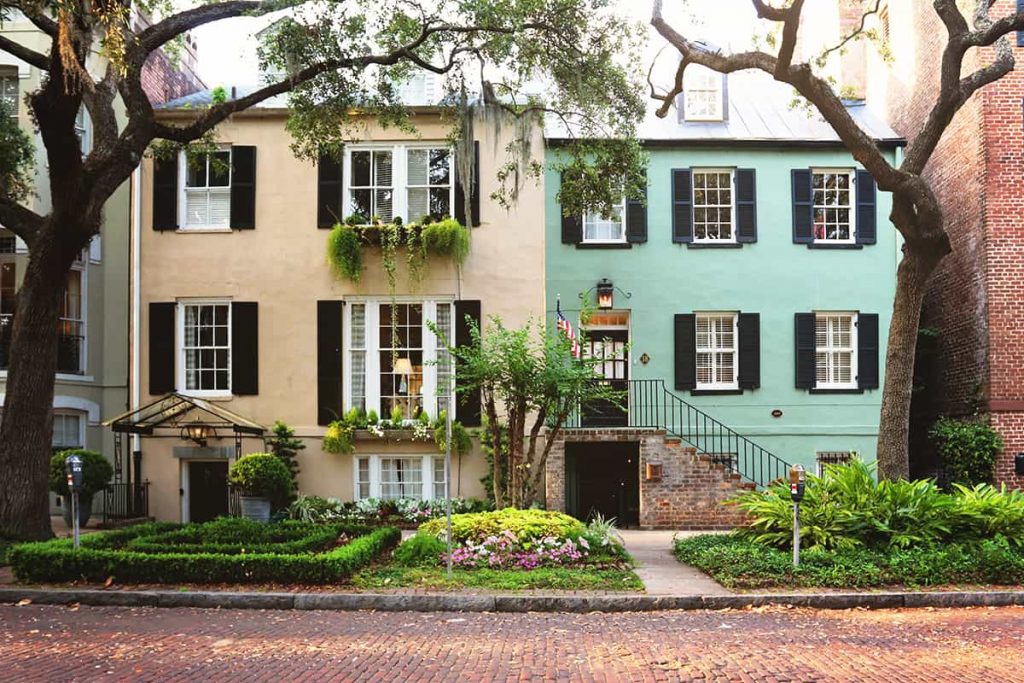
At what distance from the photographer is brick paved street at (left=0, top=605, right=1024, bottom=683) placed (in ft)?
22.8

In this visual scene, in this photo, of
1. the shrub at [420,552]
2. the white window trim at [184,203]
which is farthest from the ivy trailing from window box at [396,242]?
the shrub at [420,552]

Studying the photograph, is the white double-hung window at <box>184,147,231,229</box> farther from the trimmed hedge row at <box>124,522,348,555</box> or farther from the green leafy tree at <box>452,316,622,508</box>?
the green leafy tree at <box>452,316,622,508</box>

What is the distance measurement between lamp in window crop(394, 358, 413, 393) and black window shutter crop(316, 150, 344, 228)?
9.50ft

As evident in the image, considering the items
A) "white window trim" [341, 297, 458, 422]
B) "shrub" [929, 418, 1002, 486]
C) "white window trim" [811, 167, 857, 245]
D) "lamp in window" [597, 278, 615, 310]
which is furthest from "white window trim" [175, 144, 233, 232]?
"shrub" [929, 418, 1002, 486]

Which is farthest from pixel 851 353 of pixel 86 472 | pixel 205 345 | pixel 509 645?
pixel 86 472

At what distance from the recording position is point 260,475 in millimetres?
16750

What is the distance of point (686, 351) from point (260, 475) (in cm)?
831

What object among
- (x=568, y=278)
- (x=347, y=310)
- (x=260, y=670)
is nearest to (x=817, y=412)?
(x=568, y=278)

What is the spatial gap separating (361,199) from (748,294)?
7.75m

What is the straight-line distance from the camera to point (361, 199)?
1877 centimetres

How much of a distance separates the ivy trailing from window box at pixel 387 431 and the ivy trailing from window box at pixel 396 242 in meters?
2.52

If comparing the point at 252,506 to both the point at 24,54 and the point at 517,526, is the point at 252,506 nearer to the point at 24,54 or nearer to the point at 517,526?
the point at 517,526

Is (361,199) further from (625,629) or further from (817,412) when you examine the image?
(625,629)

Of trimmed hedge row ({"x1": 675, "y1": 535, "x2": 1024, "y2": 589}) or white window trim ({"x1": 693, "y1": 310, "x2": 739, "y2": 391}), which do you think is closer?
trimmed hedge row ({"x1": 675, "y1": 535, "x2": 1024, "y2": 589})
